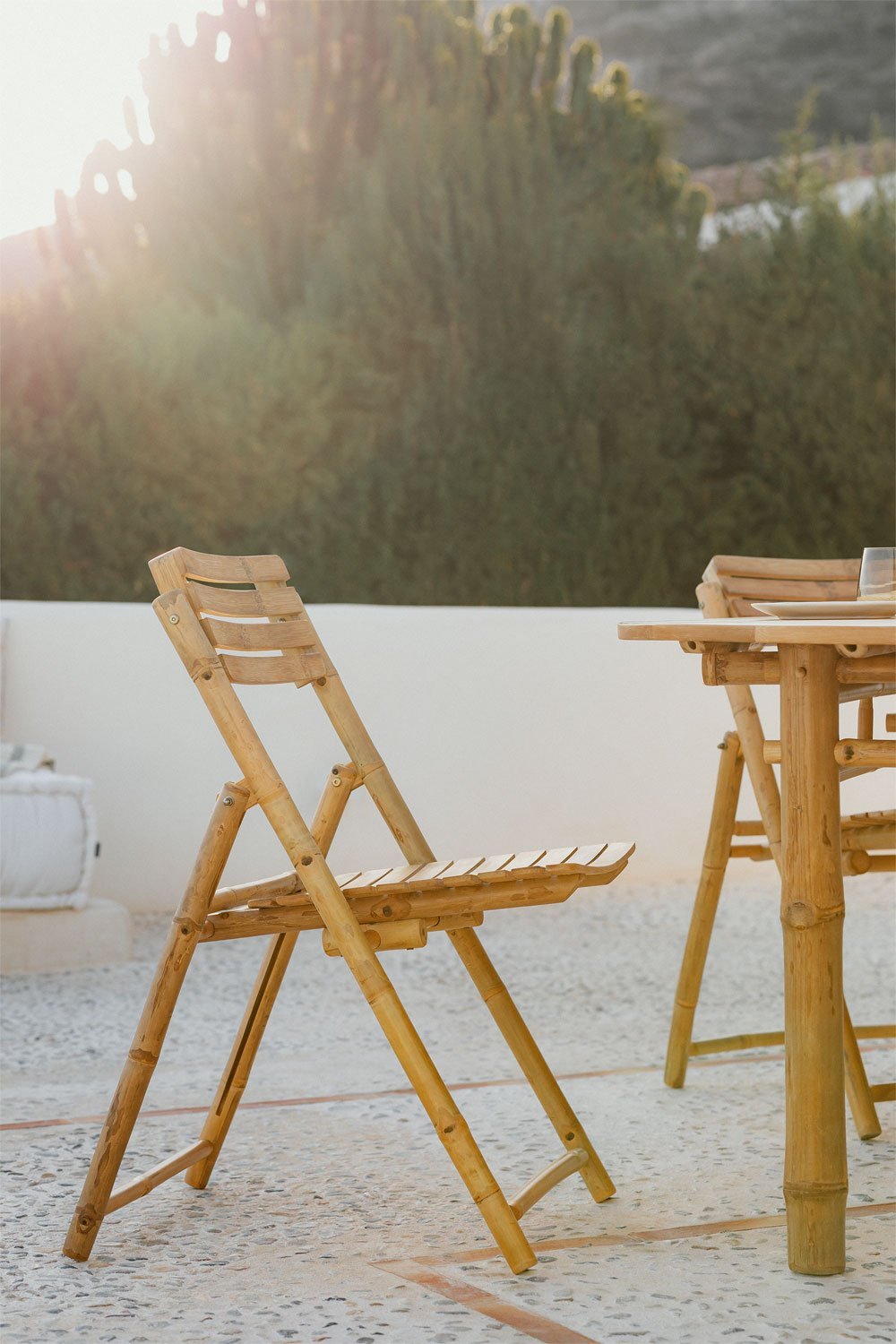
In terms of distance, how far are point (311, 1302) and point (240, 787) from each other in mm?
521

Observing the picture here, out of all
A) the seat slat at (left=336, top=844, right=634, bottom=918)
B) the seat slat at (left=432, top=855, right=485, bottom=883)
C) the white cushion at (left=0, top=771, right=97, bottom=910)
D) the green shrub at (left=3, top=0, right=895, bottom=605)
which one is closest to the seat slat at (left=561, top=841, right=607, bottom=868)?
the seat slat at (left=336, top=844, right=634, bottom=918)

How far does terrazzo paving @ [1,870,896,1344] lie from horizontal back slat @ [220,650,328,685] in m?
0.59

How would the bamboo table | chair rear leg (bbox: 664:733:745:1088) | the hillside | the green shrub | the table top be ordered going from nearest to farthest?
1. the table top
2. the bamboo table
3. chair rear leg (bbox: 664:733:745:1088)
4. the green shrub
5. the hillside

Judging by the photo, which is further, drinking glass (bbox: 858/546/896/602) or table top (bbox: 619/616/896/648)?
drinking glass (bbox: 858/546/896/602)

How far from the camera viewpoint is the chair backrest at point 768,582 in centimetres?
215

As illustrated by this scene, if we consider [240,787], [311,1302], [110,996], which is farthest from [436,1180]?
[110,996]

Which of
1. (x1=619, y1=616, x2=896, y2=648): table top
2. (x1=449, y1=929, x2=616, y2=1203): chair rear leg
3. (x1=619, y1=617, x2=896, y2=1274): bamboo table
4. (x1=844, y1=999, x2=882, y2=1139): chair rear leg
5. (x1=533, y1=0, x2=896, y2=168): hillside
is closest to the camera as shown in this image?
(x1=619, y1=616, x2=896, y2=648): table top

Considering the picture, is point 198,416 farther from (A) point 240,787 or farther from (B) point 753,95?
(B) point 753,95

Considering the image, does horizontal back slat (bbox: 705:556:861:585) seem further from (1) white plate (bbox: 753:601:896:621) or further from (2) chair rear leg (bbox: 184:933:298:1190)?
(2) chair rear leg (bbox: 184:933:298:1190)

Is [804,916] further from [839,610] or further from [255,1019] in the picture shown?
[255,1019]

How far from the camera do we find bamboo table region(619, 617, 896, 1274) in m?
1.55

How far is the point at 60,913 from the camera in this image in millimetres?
3295

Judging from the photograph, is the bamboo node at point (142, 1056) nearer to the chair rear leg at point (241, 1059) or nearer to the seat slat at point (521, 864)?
the chair rear leg at point (241, 1059)

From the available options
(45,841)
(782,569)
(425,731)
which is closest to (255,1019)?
(782,569)
